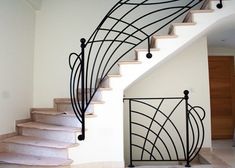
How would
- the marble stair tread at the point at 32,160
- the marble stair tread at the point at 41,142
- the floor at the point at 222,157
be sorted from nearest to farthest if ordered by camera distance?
the marble stair tread at the point at 32,160
the marble stair tread at the point at 41,142
the floor at the point at 222,157

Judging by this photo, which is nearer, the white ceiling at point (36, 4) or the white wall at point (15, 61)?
the white wall at point (15, 61)

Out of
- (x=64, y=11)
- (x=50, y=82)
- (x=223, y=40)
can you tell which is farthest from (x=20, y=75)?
(x=223, y=40)

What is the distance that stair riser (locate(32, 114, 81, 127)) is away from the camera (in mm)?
3180

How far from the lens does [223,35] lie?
453 cm

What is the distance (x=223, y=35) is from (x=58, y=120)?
141 inches

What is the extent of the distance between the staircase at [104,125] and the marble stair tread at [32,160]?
0.01 meters

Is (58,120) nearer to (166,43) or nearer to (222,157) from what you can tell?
(166,43)

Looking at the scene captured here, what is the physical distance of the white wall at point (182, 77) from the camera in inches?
171

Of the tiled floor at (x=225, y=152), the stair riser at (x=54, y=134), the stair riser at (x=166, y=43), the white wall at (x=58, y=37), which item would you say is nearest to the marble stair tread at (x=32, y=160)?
the stair riser at (x=54, y=134)

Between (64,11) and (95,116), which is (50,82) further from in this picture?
(95,116)

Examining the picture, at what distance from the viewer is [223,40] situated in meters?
4.95

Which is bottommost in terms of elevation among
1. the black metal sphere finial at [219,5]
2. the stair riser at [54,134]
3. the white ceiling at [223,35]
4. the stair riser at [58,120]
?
the stair riser at [54,134]

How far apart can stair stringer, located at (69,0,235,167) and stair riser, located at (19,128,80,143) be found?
150 mm

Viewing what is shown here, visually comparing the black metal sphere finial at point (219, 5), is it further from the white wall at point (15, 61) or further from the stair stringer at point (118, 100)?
the white wall at point (15, 61)
